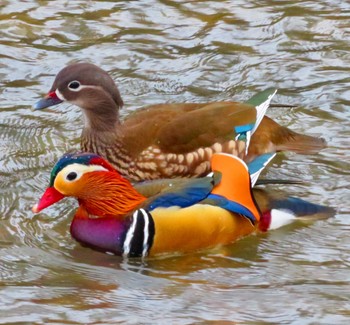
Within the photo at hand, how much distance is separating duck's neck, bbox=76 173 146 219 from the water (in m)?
0.23

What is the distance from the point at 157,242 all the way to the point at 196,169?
117 cm

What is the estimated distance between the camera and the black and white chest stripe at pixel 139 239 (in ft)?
23.7

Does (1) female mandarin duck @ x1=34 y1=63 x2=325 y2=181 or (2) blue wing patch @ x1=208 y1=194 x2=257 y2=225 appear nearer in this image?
(2) blue wing patch @ x1=208 y1=194 x2=257 y2=225

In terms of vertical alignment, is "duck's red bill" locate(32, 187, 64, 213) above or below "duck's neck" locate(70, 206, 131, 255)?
above

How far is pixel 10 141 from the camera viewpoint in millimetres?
8906

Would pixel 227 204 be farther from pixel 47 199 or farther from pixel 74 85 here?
pixel 74 85

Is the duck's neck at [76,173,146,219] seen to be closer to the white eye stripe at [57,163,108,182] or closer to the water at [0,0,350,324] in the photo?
the white eye stripe at [57,163,108,182]

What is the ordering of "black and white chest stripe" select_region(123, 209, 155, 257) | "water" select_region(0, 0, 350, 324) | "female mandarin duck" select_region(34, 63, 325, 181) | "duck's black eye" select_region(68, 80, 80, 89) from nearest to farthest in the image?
"water" select_region(0, 0, 350, 324) → "black and white chest stripe" select_region(123, 209, 155, 257) → "female mandarin duck" select_region(34, 63, 325, 181) → "duck's black eye" select_region(68, 80, 80, 89)

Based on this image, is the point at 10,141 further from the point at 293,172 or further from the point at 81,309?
the point at 81,309

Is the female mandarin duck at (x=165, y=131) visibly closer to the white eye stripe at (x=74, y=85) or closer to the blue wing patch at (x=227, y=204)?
the white eye stripe at (x=74, y=85)

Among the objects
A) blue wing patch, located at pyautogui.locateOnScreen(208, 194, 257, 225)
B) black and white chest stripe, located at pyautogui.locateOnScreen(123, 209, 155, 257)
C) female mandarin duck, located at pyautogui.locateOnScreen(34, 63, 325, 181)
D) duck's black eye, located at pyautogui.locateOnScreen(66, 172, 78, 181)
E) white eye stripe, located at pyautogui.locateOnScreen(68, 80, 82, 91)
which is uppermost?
white eye stripe, located at pyautogui.locateOnScreen(68, 80, 82, 91)

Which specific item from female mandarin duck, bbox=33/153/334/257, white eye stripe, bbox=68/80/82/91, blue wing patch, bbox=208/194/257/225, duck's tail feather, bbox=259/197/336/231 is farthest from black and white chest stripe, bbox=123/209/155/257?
white eye stripe, bbox=68/80/82/91

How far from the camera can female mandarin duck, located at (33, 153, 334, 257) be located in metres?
7.27

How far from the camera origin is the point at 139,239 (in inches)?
285
